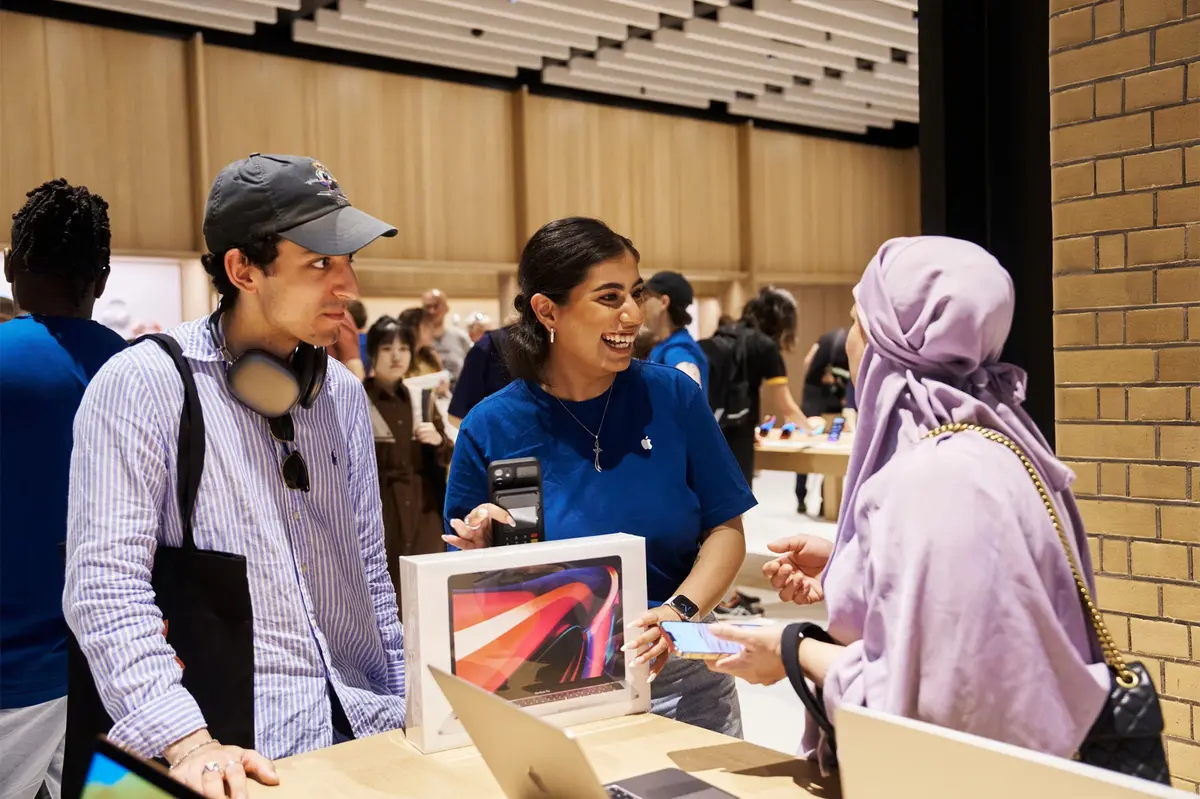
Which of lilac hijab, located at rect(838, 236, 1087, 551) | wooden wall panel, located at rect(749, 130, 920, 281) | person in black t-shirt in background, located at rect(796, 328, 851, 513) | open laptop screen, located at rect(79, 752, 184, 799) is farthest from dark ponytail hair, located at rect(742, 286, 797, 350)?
wooden wall panel, located at rect(749, 130, 920, 281)

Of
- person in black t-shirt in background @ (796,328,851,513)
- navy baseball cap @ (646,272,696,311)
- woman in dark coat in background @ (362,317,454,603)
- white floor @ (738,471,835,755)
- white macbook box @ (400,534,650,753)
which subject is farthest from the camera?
person in black t-shirt in background @ (796,328,851,513)

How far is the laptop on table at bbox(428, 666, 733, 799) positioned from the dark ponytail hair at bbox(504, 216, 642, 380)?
3.48ft

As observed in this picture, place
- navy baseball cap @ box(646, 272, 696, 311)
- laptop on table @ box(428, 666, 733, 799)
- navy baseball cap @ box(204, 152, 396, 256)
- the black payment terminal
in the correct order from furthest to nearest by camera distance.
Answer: navy baseball cap @ box(646, 272, 696, 311), the black payment terminal, navy baseball cap @ box(204, 152, 396, 256), laptop on table @ box(428, 666, 733, 799)

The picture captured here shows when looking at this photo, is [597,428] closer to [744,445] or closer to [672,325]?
[672,325]

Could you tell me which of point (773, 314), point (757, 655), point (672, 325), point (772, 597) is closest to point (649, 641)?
point (757, 655)

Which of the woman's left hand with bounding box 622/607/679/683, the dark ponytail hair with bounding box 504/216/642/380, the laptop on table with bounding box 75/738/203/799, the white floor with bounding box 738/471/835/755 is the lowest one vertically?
the white floor with bounding box 738/471/835/755

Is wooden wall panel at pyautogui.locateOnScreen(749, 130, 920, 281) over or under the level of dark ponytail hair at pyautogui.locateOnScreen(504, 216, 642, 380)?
over

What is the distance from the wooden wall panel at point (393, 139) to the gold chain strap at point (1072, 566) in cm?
871

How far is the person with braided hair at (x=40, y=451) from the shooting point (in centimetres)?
219

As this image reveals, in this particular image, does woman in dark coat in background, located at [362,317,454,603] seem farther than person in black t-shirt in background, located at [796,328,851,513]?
No

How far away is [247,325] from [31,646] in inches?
38.3

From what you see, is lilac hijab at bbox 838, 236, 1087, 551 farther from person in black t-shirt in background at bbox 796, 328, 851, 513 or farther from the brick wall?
Result: person in black t-shirt in background at bbox 796, 328, 851, 513

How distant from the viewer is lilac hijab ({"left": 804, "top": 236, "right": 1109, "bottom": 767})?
1199mm

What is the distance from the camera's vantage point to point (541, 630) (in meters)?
1.63
